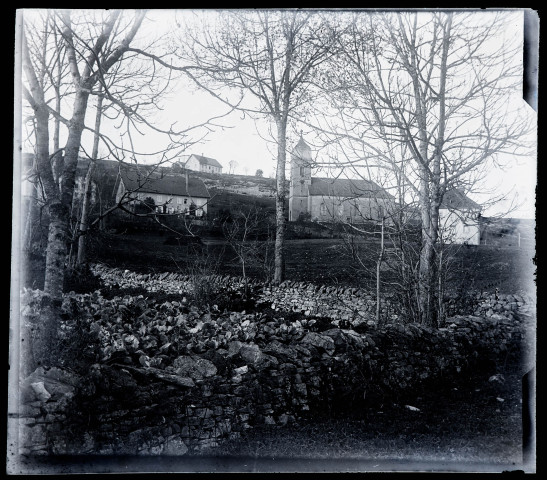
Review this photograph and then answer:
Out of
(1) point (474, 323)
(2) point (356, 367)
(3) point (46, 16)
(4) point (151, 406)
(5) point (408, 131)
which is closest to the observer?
(4) point (151, 406)

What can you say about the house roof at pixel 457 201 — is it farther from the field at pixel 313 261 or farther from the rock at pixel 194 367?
the rock at pixel 194 367

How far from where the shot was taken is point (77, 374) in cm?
386

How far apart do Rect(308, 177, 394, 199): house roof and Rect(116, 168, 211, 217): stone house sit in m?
1.34

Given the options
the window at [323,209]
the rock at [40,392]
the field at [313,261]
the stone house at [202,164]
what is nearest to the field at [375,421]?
the field at [313,261]

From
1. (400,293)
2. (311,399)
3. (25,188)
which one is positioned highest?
(25,188)

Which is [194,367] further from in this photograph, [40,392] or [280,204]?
[280,204]

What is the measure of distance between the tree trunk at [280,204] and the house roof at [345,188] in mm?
373

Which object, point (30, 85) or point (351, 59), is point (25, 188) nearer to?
point (30, 85)

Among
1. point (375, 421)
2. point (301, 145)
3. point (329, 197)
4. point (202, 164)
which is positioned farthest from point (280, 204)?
point (375, 421)

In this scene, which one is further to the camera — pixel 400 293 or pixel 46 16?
pixel 400 293

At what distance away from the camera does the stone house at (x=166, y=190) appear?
4.27 metres

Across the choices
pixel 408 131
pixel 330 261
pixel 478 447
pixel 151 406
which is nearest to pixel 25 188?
pixel 151 406

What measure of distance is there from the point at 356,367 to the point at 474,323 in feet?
6.41

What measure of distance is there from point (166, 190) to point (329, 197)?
1.91 metres
